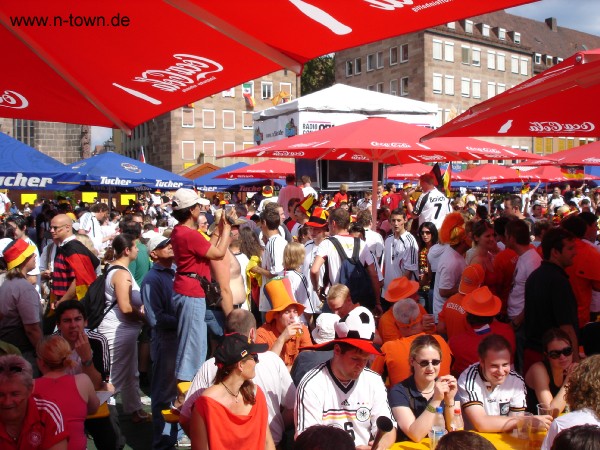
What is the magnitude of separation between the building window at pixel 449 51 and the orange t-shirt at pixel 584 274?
186ft

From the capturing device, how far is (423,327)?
5504mm

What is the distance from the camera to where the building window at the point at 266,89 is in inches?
2645

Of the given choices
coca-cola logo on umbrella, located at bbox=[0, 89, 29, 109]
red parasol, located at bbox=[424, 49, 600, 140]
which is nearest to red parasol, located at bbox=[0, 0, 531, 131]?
coca-cola logo on umbrella, located at bbox=[0, 89, 29, 109]

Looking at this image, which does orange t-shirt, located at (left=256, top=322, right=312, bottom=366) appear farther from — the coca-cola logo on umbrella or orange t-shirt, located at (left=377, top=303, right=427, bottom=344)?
the coca-cola logo on umbrella

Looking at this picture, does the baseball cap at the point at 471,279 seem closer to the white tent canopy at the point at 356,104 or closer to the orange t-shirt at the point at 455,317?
the orange t-shirt at the point at 455,317

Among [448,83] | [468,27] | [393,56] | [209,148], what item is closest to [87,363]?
[448,83]

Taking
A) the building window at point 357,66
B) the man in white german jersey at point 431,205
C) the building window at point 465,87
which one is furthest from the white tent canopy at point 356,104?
the building window at point 357,66

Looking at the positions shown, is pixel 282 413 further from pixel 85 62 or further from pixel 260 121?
pixel 260 121

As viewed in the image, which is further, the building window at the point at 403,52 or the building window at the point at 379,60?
the building window at the point at 379,60

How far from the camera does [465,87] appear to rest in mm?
61625

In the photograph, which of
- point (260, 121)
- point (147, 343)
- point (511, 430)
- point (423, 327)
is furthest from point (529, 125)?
point (260, 121)

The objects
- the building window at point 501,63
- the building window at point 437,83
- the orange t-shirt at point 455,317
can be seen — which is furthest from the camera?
the building window at point 501,63

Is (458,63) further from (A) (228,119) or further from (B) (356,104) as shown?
(B) (356,104)

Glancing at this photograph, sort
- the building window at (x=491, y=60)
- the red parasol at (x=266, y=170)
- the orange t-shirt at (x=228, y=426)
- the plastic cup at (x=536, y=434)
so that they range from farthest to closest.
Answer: the building window at (x=491, y=60), the red parasol at (x=266, y=170), the plastic cup at (x=536, y=434), the orange t-shirt at (x=228, y=426)
